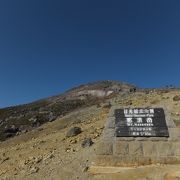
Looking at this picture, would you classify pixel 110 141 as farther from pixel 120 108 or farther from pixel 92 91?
pixel 92 91

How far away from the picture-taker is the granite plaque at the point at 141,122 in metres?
15.4

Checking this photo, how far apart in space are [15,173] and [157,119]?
7813 millimetres

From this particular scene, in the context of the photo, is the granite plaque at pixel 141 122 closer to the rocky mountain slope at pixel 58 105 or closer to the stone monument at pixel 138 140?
the stone monument at pixel 138 140

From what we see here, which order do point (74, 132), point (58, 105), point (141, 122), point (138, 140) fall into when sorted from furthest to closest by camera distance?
point (58, 105) → point (74, 132) → point (141, 122) → point (138, 140)

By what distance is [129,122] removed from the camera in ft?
52.4

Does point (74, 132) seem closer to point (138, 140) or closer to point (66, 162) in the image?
point (66, 162)

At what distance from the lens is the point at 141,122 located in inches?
626

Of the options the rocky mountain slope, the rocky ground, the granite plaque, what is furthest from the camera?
the rocky mountain slope

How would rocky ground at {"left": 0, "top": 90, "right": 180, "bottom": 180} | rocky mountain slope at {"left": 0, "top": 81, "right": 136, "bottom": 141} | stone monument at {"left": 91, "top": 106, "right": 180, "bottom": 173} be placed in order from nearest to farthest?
rocky ground at {"left": 0, "top": 90, "right": 180, "bottom": 180}, stone monument at {"left": 91, "top": 106, "right": 180, "bottom": 173}, rocky mountain slope at {"left": 0, "top": 81, "right": 136, "bottom": 141}

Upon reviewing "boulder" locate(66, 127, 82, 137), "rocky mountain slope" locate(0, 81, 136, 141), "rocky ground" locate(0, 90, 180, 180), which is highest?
"rocky mountain slope" locate(0, 81, 136, 141)

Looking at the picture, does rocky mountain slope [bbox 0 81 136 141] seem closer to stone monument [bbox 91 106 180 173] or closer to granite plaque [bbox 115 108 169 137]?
granite plaque [bbox 115 108 169 137]

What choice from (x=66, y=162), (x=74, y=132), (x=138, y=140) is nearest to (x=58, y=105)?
(x=74, y=132)

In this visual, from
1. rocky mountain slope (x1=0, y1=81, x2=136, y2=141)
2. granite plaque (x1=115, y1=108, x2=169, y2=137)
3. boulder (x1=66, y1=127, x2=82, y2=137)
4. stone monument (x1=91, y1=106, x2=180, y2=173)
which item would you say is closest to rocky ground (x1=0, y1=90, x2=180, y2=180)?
boulder (x1=66, y1=127, x2=82, y2=137)

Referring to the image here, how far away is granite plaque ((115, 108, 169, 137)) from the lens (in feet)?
50.7
